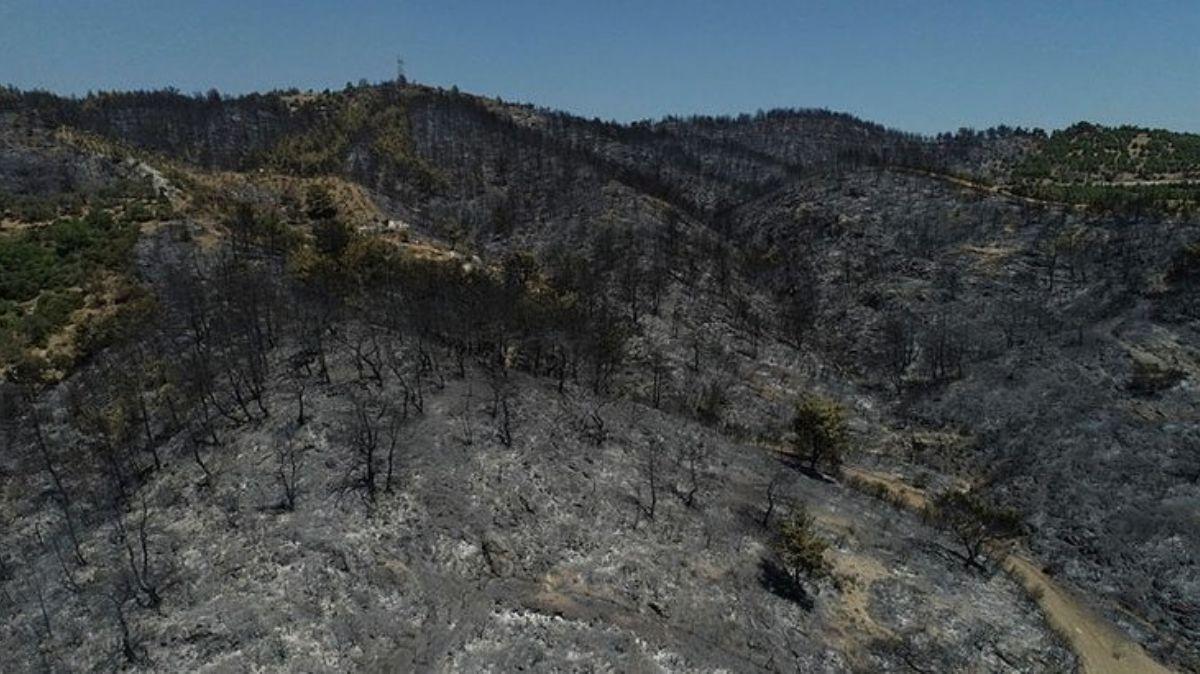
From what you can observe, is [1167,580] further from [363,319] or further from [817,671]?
[363,319]

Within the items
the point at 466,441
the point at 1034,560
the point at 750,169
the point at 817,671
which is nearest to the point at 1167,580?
the point at 1034,560

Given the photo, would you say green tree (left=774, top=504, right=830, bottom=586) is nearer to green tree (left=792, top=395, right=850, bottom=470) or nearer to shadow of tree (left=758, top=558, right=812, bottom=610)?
shadow of tree (left=758, top=558, right=812, bottom=610)

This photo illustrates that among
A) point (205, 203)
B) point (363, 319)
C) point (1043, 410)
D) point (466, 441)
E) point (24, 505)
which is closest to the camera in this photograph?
point (24, 505)

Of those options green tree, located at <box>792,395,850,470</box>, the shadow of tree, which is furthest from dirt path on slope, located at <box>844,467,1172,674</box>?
the shadow of tree

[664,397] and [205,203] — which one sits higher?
[205,203]

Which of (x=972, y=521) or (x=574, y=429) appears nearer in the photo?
(x=574, y=429)

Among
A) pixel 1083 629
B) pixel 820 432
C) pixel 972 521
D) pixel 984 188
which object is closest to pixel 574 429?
pixel 820 432

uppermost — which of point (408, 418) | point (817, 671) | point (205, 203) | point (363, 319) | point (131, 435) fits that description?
point (205, 203)

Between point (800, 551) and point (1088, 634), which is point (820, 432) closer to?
point (800, 551)
